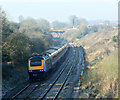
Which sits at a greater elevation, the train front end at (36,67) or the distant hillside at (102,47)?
the distant hillside at (102,47)

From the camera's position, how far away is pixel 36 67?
18.5 m

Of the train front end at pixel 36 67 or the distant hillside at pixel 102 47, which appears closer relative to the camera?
the train front end at pixel 36 67

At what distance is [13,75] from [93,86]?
30.4 ft

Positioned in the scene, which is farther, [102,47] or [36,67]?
[102,47]

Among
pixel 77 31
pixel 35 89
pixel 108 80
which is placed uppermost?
pixel 77 31

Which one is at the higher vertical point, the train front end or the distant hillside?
the distant hillside

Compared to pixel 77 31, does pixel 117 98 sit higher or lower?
lower

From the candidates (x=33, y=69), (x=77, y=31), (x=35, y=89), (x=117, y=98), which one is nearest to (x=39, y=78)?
(x=33, y=69)

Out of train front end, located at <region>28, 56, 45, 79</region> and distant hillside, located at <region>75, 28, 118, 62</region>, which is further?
distant hillside, located at <region>75, 28, 118, 62</region>

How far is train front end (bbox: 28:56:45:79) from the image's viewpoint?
18453 millimetres

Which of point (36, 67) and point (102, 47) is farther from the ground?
point (102, 47)

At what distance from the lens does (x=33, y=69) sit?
18453 millimetres

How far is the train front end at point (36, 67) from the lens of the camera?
60.5 ft

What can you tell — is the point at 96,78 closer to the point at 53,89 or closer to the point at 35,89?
the point at 53,89
